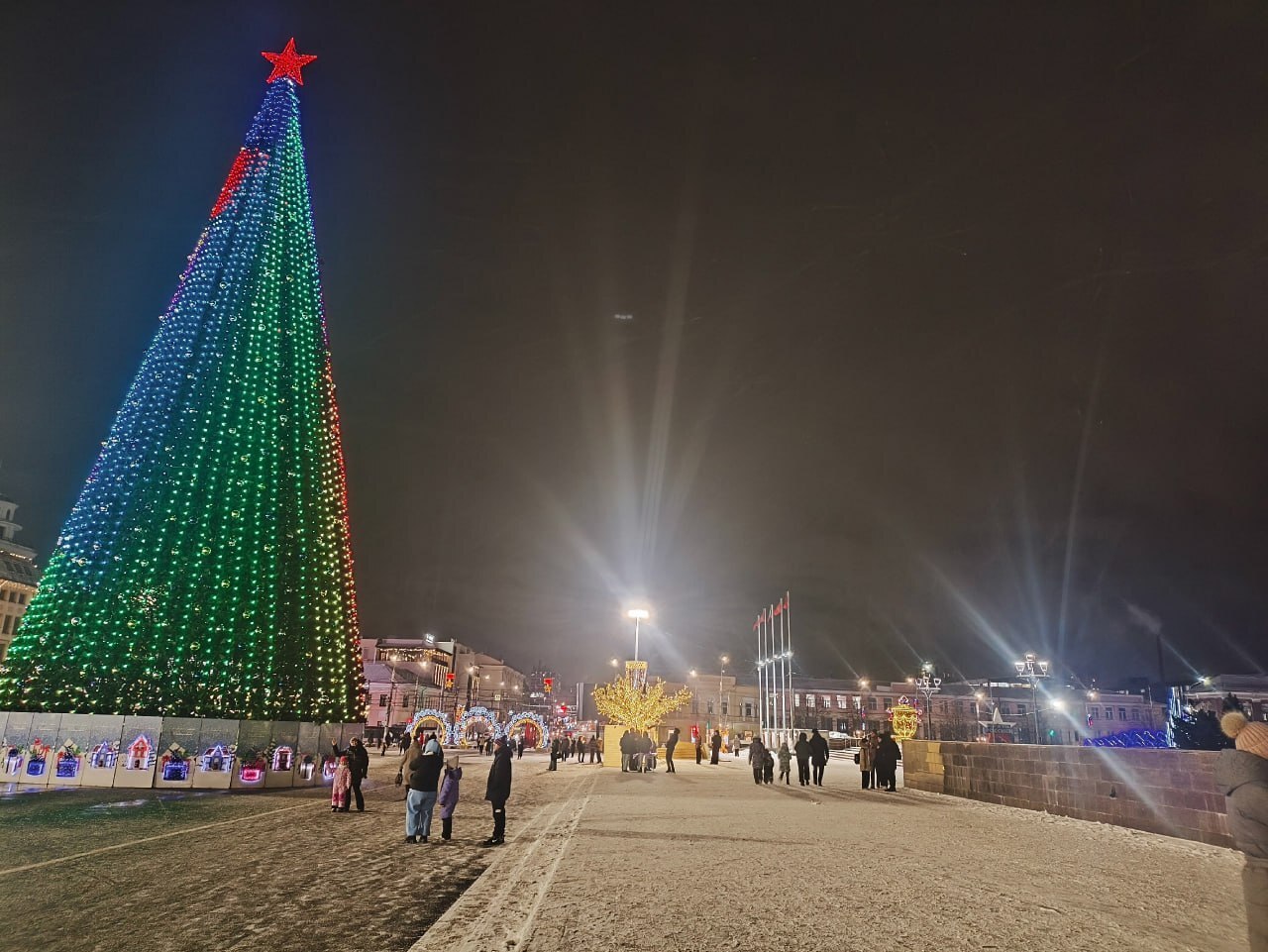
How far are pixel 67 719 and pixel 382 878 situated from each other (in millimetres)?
12116

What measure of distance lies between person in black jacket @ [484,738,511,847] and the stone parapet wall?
8.68 metres

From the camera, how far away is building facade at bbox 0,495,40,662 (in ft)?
193

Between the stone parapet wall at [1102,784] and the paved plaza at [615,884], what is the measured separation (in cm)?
44

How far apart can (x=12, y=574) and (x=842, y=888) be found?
76.4 meters

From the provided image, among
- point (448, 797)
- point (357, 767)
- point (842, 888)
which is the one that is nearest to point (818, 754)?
point (357, 767)

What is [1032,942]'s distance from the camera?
4953 mm

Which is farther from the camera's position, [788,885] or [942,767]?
[942,767]

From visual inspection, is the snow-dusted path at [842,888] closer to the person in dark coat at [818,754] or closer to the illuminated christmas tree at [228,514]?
the illuminated christmas tree at [228,514]

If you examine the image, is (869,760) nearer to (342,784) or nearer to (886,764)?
(886,764)

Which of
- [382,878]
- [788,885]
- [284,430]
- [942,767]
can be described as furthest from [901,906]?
[284,430]

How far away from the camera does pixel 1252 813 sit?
3.95 metres

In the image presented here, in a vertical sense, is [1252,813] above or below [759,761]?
above

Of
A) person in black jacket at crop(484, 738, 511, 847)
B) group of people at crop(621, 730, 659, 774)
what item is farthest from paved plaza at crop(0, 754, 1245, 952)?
group of people at crop(621, 730, 659, 774)

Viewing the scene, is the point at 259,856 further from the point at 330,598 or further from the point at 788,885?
the point at 330,598
